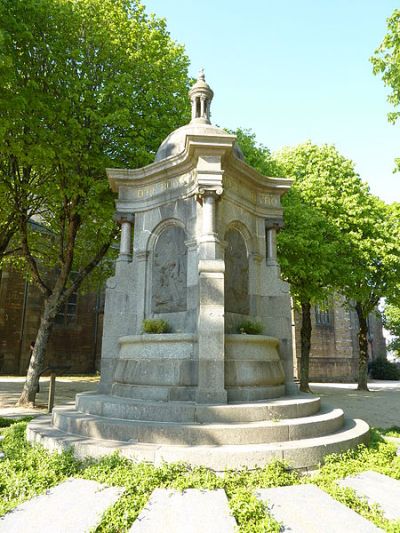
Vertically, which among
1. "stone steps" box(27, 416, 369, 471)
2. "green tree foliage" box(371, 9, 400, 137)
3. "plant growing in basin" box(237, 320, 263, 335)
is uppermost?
"green tree foliage" box(371, 9, 400, 137)

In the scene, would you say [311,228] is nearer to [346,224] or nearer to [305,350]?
[346,224]

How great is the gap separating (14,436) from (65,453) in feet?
8.14

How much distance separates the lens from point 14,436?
7.74 m

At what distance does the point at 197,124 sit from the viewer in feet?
34.4

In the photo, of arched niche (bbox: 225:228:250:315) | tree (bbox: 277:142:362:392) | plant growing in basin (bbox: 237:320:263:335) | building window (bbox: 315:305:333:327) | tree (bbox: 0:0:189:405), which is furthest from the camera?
building window (bbox: 315:305:333:327)

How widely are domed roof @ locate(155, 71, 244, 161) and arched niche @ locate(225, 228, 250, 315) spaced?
2.37 metres

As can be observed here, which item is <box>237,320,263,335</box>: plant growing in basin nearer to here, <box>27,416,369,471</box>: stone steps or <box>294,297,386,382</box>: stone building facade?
<box>27,416,369,471</box>: stone steps

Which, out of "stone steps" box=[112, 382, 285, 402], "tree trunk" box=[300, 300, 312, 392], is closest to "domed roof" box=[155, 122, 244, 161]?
"stone steps" box=[112, 382, 285, 402]

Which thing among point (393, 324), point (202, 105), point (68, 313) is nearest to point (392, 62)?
point (202, 105)

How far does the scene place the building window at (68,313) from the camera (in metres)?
33.3

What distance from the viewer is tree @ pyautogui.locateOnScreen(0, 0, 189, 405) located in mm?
13070

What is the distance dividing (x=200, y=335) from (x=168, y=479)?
3.02 m

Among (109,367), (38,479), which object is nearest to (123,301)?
(109,367)

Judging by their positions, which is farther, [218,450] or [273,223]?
[273,223]
